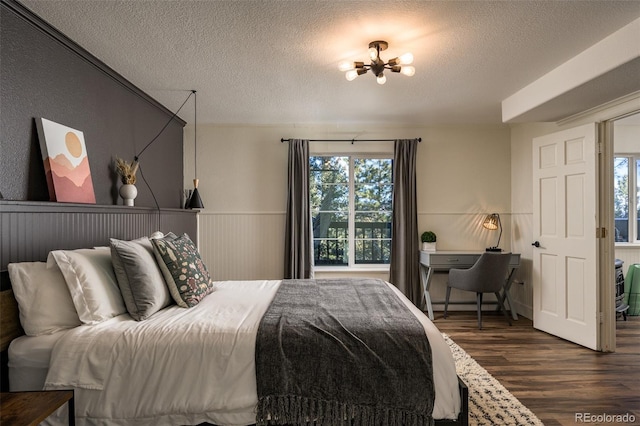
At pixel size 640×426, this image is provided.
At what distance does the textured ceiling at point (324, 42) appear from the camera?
2082mm

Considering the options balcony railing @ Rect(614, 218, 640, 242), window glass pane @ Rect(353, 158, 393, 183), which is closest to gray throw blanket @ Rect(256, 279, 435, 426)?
window glass pane @ Rect(353, 158, 393, 183)

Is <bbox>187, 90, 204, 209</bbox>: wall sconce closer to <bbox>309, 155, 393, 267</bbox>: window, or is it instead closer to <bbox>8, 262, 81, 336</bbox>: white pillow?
<bbox>309, 155, 393, 267</bbox>: window

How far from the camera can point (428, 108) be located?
4.03 m

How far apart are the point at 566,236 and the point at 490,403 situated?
2069mm

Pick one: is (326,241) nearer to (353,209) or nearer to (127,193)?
(353,209)

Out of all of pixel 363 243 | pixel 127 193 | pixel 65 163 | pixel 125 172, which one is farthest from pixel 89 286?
pixel 363 243

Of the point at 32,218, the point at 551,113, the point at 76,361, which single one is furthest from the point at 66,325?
the point at 551,113

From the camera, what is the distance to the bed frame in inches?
68.1

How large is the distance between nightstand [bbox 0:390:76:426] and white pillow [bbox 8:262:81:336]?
1.35ft

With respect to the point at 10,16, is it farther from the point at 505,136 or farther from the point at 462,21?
the point at 505,136

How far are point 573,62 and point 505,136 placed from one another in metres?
2.13

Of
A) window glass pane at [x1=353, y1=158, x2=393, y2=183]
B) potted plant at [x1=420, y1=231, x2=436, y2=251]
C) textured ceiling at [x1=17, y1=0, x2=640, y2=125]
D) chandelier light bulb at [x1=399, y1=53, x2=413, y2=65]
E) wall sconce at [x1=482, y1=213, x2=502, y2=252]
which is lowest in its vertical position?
potted plant at [x1=420, y1=231, x2=436, y2=251]

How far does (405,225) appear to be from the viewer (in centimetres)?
461

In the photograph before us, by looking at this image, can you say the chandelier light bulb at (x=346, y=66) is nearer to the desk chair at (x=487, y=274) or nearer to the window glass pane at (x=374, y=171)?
the window glass pane at (x=374, y=171)
